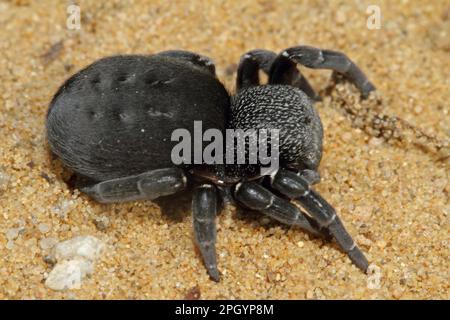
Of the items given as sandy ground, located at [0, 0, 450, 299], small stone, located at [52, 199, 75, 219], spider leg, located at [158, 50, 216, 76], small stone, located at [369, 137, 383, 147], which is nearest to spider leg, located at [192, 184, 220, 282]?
sandy ground, located at [0, 0, 450, 299]

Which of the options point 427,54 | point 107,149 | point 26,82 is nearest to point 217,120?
point 107,149

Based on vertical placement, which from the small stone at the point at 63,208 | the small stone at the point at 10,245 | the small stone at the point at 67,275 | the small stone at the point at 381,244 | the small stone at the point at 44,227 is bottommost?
the small stone at the point at 67,275

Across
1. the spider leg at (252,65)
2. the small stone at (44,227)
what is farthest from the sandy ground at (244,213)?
the spider leg at (252,65)

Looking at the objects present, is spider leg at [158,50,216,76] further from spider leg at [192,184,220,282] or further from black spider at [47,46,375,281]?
spider leg at [192,184,220,282]

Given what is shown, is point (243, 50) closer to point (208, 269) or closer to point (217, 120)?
point (217, 120)

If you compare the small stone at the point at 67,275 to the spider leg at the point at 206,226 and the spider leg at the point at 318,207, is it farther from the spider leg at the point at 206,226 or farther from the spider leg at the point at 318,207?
the spider leg at the point at 318,207
